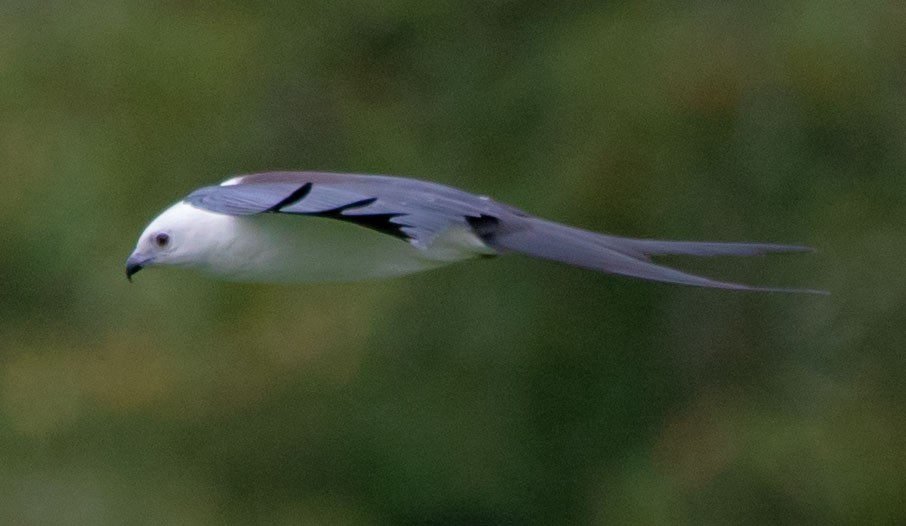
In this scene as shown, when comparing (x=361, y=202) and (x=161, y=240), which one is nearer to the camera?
(x=361, y=202)

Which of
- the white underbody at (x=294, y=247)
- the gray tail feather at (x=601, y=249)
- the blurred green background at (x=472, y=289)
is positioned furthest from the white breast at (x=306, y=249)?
the blurred green background at (x=472, y=289)

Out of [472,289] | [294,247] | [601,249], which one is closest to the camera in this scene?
[601,249]

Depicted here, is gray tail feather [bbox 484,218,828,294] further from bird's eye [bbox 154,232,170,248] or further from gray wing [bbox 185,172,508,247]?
bird's eye [bbox 154,232,170,248]

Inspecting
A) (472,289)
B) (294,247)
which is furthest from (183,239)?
(472,289)

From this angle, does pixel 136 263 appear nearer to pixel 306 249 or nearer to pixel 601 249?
pixel 306 249

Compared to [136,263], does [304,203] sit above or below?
above

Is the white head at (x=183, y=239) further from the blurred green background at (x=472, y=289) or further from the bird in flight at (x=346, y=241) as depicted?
the blurred green background at (x=472, y=289)

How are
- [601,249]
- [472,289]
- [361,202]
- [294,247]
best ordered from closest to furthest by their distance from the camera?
[361,202], [601,249], [294,247], [472,289]
